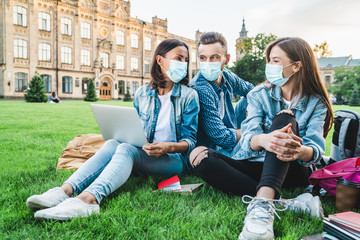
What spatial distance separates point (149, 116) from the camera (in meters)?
2.75

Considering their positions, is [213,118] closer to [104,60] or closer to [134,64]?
[104,60]

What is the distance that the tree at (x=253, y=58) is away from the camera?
111 feet

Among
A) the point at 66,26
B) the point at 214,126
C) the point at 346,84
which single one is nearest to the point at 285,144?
the point at 214,126

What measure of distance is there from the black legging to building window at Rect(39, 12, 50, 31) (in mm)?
31517

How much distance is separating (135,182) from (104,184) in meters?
0.65

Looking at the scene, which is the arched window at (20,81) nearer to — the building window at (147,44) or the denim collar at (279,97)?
the building window at (147,44)

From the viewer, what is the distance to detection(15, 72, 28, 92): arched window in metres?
27.4

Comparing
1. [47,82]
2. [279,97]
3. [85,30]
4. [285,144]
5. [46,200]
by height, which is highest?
[85,30]

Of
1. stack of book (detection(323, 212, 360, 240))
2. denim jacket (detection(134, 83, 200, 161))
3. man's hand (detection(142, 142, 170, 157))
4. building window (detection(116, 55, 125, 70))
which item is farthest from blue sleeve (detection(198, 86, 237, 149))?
building window (detection(116, 55, 125, 70))

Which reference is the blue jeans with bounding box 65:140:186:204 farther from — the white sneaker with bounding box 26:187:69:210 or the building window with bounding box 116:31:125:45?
the building window with bounding box 116:31:125:45

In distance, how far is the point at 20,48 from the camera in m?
27.5

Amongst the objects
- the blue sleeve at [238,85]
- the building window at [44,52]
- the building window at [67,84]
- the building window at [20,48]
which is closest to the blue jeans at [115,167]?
the blue sleeve at [238,85]

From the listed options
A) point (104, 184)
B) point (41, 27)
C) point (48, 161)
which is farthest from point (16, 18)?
point (104, 184)

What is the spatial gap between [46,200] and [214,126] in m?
1.57
